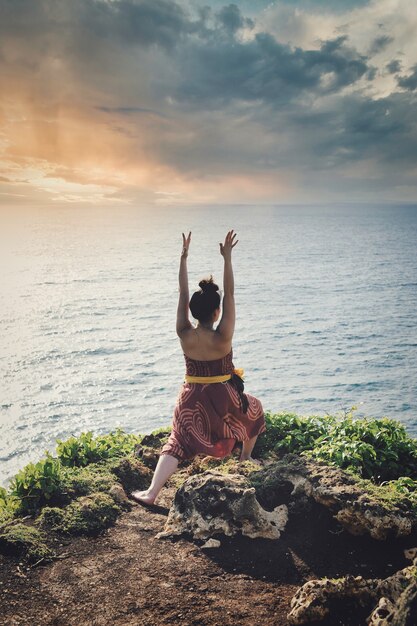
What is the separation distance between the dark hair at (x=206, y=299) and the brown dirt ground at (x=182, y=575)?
2.78 m

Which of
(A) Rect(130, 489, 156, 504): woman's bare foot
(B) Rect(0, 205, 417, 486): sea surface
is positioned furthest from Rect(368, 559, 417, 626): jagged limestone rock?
(B) Rect(0, 205, 417, 486): sea surface

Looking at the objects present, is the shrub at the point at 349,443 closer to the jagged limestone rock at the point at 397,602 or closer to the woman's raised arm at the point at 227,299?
the woman's raised arm at the point at 227,299

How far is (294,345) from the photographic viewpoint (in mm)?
37281

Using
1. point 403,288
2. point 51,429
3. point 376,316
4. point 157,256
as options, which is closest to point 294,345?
point 376,316

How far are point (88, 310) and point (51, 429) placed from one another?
80.9 ft

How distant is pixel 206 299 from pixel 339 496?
2.91 meters

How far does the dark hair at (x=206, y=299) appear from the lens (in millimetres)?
6453

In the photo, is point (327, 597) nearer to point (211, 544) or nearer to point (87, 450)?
point (211, 544)

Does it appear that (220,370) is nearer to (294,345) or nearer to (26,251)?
(294,345)

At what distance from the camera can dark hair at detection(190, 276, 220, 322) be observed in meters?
6.45

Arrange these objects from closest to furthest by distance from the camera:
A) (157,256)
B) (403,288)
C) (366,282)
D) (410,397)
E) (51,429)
→ (51,429), (410,397), (403,288), (366,282), (157,256)

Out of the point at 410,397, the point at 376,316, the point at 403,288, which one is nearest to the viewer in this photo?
the point at 410,397

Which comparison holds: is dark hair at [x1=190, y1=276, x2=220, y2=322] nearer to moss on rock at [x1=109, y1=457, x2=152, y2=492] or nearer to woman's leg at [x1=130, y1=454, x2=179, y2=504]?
woman's leg at [x1=130, y1=454, x2=179, y2=504]

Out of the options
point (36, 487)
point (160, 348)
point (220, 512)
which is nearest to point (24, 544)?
point (36, 487)
